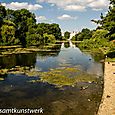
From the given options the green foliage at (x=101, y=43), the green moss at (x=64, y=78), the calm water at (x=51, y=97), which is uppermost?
the green foliage at (x=101, y=43)

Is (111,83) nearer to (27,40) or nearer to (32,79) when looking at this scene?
(32,79)

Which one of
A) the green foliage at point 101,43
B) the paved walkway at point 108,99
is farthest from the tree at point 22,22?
the paved walkway at point 108,99

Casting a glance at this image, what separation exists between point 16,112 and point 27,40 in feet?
376

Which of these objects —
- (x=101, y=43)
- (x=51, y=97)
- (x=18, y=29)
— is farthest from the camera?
(x=18, y=29)

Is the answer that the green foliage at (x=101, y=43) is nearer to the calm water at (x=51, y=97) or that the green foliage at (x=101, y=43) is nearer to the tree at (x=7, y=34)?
the calm water at (x=51, y=97)

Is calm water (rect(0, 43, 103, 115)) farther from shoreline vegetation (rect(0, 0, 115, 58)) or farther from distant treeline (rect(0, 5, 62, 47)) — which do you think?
distant treeline (rect(0, 5, 62, 47))

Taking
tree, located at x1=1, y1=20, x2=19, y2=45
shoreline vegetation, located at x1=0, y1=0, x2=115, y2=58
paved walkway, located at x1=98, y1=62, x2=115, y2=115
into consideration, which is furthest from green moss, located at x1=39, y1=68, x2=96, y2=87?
tree, located at x1=1, y1=20, x2=19, y2=45

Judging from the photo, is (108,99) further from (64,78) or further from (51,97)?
(64,78)

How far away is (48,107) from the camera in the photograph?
23484 mm

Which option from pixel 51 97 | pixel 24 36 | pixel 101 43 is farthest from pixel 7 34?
pixel 51 97

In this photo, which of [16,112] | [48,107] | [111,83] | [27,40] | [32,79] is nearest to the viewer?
[16,112]

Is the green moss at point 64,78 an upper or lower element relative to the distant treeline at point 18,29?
lower

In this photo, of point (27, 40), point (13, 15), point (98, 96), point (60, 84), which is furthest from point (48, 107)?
point (13, 15)

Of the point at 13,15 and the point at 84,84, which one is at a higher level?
the point at 13,15
